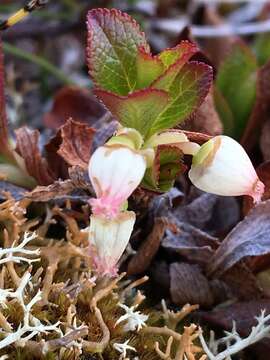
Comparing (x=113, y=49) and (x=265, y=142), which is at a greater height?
(x=113, y=49)

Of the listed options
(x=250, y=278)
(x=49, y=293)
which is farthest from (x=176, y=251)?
(x=49, y=293)

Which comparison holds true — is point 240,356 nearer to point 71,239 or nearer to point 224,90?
point 71,239

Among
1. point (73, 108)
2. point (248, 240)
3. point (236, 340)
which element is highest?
point (73, 108)

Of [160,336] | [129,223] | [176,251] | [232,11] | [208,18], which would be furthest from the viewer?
[232,11]

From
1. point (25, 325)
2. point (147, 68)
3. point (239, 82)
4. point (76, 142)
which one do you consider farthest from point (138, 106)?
point (239, 82)

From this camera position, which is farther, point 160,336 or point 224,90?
point 224,90

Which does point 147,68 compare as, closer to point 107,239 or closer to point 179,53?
point 179,53

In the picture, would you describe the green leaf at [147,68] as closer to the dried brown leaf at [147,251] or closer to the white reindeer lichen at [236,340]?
the dried brown leaf at [147,251]
